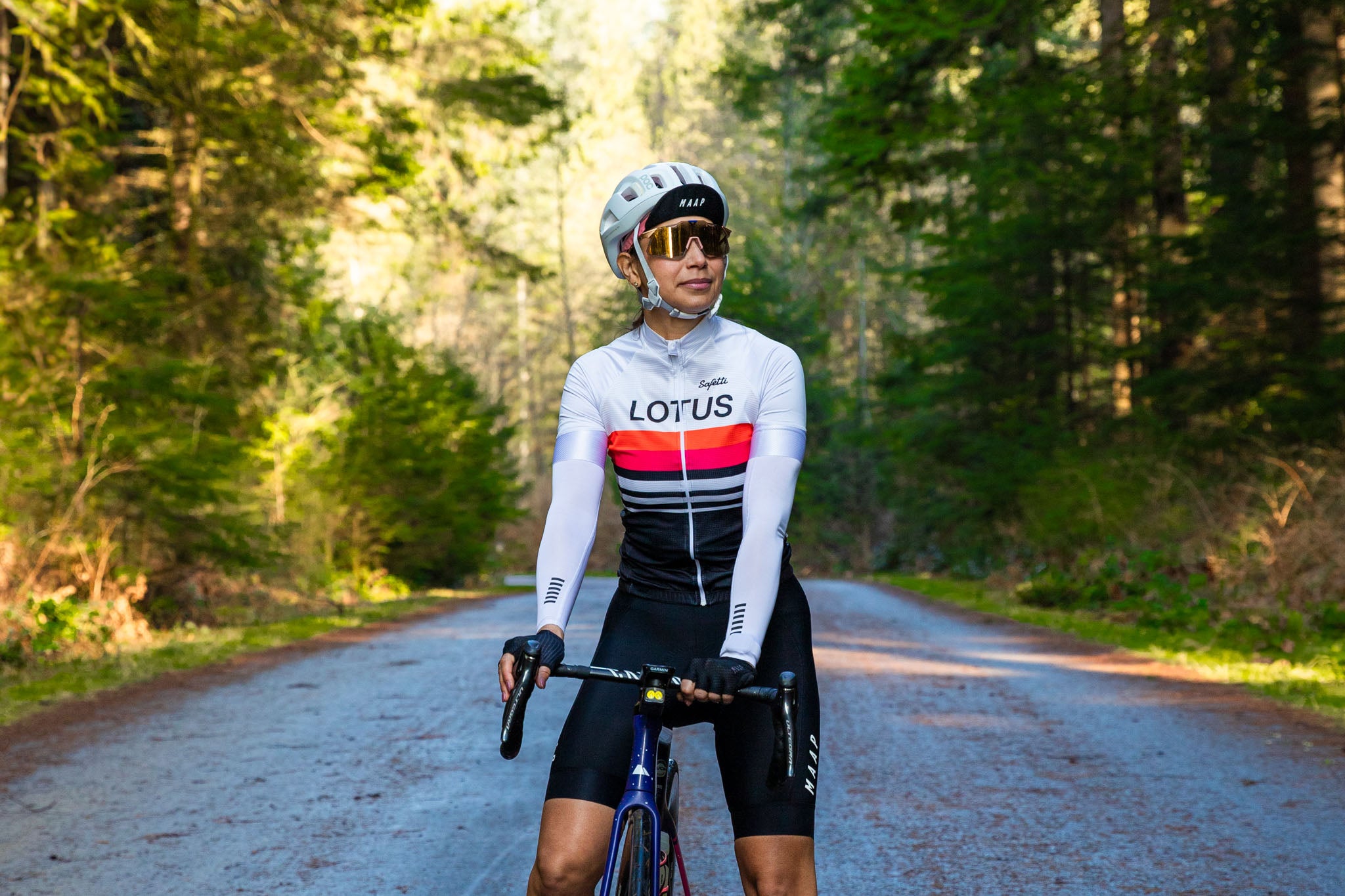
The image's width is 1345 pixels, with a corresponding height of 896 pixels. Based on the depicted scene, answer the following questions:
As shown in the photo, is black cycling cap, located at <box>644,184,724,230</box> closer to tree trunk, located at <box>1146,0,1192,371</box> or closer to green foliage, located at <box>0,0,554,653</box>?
green foliage, located at <box>0,0,554,653</box>

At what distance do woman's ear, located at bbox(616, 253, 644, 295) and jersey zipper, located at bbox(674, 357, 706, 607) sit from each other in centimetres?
28

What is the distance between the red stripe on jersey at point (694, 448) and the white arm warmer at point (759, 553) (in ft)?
0.21

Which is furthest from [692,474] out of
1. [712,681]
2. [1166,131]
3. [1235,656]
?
[1166,131]

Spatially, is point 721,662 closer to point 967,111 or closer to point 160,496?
point 160,496

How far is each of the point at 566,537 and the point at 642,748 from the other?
21.9 inches

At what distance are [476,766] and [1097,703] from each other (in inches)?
184

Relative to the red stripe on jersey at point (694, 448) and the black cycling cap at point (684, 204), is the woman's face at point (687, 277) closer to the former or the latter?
the black cycling cap at point (684, 204)

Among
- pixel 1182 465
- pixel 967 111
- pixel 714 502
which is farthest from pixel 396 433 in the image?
pixel 714 502

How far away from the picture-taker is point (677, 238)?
3.50 metres

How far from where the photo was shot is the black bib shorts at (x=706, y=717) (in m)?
3.20

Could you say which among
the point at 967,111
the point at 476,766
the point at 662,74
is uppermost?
the point at 662,74

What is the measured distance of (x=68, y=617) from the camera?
501 inches

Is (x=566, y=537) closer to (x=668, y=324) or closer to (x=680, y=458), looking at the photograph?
(x=680, y=458)

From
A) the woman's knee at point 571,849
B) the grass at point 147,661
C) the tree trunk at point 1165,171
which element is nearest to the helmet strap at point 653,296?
the woman's knee at point 571,849
